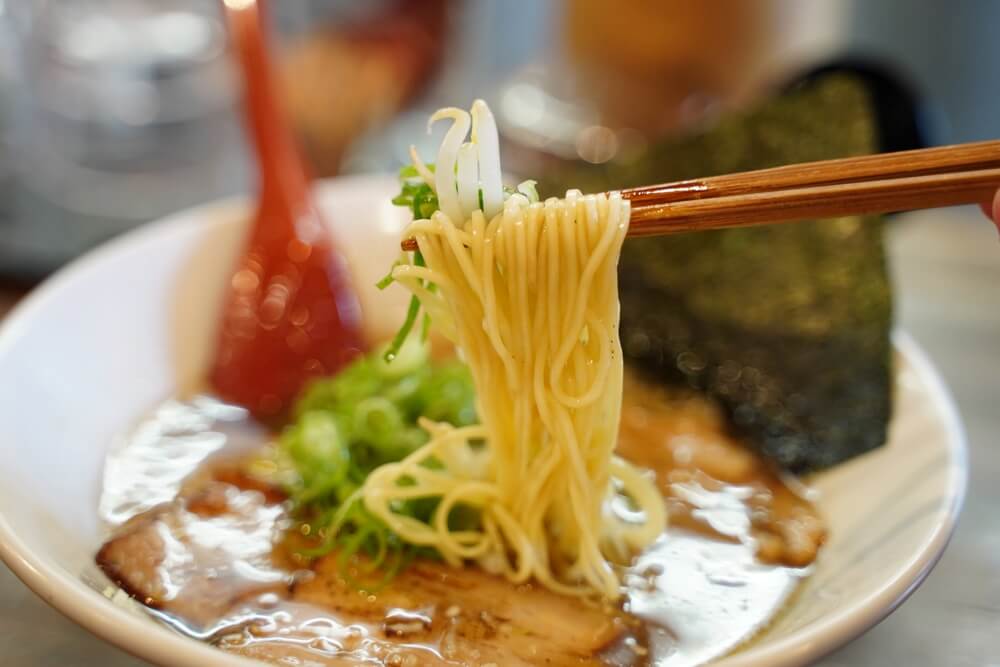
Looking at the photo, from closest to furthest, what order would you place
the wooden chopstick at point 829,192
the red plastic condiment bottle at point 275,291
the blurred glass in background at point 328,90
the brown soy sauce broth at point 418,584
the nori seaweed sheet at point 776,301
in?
the wooden chopstick at point 829,192, the brown soy sauce broth at point 418,584, the nori seaweed sheet at point 776,301, the red plastic condiment bottle at point 275,291, the blurred glass in background at point 328,90

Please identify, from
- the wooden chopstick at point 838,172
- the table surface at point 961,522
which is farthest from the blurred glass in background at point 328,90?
the wooden chopstick at point 838,172

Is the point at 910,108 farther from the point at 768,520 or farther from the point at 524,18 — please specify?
the point at 524,18

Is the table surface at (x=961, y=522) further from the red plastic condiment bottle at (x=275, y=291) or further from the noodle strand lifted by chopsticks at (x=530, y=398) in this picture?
the red plastic condiment bottle at (x=275, y=291)

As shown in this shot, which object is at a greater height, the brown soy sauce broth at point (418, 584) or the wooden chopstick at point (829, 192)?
the wooden chopstick at point (829, 192)

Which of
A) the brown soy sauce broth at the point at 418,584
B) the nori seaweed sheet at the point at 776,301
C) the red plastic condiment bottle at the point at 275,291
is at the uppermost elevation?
the nori seaweed sheet at the point at 776,301

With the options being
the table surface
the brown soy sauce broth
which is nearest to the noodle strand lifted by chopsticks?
the brown soy sauce broth

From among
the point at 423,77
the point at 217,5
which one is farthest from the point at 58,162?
the point at 423,77

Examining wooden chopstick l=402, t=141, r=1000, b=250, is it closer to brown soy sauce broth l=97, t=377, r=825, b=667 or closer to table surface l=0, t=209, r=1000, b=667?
brown soy sauce broth l=97, t=377, r=825, b=667
